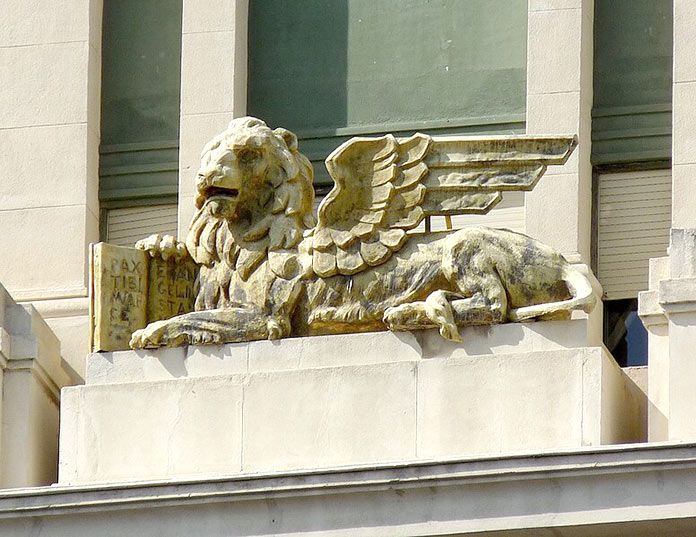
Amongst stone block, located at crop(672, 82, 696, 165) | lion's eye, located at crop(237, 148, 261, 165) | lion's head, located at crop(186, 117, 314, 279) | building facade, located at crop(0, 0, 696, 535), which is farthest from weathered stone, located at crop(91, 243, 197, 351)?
stone block, located at crop(672, 82, 696, 165)

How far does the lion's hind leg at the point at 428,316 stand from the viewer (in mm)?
29547

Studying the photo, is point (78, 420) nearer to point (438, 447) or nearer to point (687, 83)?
point (438, 447)

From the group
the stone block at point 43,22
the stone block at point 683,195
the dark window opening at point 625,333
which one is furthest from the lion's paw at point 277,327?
the stone block at point 43,22

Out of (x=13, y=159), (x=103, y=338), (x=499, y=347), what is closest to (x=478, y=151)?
(x=499, y=347)

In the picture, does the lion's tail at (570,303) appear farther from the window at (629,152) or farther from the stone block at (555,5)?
the stone block at (555,5)

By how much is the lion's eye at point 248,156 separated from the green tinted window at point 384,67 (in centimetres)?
334

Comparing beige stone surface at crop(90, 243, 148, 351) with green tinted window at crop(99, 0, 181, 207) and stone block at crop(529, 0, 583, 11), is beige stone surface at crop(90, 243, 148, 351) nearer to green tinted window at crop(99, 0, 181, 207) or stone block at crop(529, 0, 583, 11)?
green tinted window at crop(99, 0, 181, 207)

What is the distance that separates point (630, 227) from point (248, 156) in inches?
180

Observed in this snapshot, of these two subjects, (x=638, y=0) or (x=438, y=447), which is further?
(x=638, y=0)

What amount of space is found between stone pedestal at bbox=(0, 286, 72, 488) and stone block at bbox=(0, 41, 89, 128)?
327cm

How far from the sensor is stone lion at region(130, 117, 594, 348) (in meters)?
29.9

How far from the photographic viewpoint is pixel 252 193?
30609 mm

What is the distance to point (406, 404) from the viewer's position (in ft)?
96.5

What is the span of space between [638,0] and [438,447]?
21.5 feet
